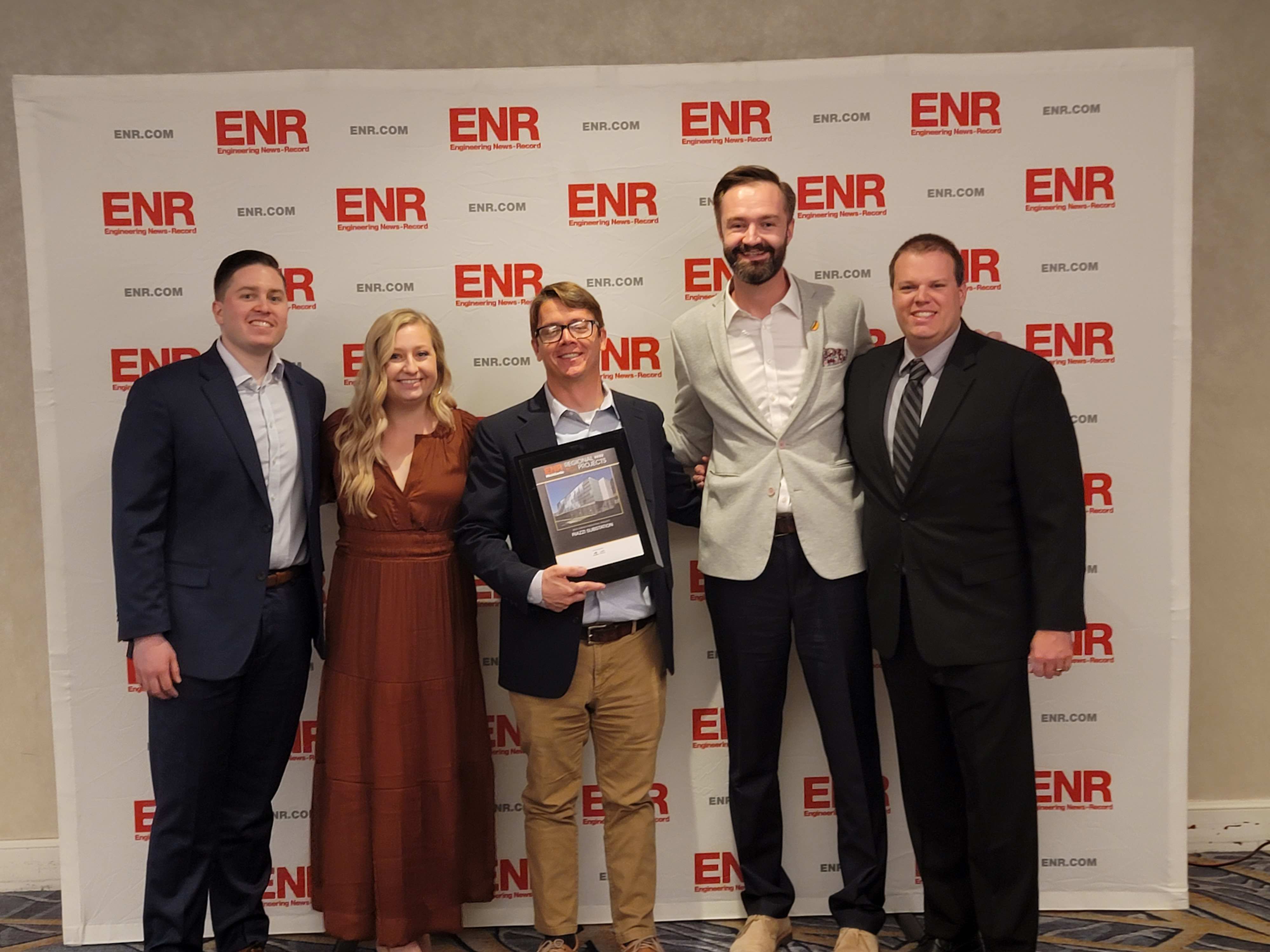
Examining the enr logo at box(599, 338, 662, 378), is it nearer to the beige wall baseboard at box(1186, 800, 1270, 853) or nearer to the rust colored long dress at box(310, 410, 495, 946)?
the rust colored long dress at box(310, 410, 495, 946)

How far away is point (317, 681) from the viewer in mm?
3299

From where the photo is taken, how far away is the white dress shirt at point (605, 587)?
275 cm

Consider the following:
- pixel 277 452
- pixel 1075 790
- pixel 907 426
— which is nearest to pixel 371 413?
pixel 277 452

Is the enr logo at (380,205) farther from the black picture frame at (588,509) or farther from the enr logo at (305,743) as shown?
the enr logo at (305,743)

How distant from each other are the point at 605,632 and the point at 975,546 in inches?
41.5

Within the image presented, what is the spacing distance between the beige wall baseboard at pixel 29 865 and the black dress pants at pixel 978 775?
3.11m

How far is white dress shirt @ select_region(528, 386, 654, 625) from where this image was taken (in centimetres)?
275

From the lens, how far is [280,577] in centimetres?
276

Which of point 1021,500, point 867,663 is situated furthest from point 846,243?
point 867,663

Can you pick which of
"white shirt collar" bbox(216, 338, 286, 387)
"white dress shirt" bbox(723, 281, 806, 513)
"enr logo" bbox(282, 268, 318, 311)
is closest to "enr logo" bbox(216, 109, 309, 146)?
"enr logo" bbox(282, 268, 318, 311)

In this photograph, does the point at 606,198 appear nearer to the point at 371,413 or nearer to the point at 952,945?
the point at 371,413

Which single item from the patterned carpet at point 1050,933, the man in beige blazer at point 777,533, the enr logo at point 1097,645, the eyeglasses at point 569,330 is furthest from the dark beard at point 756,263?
the patterned carpet at point 1050,933

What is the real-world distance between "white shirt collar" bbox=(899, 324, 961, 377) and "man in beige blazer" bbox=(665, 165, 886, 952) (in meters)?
0.26

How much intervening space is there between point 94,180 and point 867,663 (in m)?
2.93
